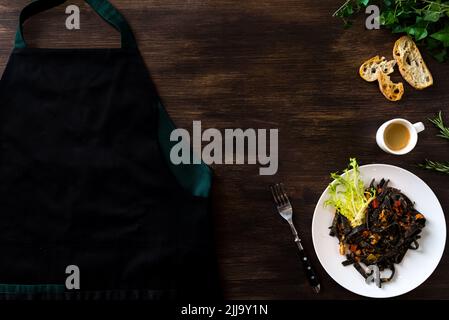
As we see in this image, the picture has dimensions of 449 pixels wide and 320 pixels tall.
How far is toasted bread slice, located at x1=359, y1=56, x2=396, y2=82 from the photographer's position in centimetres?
121

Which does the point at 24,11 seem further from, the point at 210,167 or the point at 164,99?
the point at 210,167

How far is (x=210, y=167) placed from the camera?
3.95 ft

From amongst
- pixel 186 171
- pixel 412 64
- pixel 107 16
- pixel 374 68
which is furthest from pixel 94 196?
pixel 412 64

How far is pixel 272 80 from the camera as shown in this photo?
4.00ft

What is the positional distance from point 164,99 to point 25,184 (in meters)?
0.44

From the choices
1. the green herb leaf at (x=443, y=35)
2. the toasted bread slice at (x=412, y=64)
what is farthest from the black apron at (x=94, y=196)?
the green herb leaf at (x=443, y=35)

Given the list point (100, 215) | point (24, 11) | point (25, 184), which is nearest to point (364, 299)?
point (100, 215)

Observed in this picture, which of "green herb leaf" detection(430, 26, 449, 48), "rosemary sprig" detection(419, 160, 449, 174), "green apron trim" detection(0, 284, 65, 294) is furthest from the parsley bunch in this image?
"green apron trim" detection(0, 284, 65, 294)

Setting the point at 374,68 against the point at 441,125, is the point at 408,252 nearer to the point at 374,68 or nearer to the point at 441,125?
the point at 441,125

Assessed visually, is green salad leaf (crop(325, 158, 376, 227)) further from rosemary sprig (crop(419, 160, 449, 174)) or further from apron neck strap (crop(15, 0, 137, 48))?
apron neck strap (crop(15, 0, 137, 48))

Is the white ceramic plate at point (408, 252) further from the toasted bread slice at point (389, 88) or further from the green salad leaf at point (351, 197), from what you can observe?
the toasted bread slice at point (389, 88)

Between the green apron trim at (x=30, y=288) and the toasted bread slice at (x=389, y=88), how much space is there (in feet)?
3.40

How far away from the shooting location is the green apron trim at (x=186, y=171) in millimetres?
1167

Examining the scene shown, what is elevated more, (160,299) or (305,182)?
(305,182)
